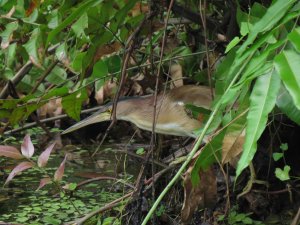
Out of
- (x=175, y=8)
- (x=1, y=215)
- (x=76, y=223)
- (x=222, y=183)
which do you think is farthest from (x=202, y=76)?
(x=1, y=215)

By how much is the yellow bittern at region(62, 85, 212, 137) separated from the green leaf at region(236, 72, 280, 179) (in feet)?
3.00

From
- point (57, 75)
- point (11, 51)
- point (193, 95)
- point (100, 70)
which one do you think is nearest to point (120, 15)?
point (100, 70)

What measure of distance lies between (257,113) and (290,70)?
9cm

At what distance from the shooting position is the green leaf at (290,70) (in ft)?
3.51

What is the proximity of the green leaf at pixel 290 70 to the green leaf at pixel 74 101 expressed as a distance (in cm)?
116

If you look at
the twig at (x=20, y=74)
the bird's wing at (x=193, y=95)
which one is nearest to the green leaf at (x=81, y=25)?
the bird's wing at (x=193, y=95)

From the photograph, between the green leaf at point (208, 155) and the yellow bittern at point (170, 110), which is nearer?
the green leaf at point (208, 155)

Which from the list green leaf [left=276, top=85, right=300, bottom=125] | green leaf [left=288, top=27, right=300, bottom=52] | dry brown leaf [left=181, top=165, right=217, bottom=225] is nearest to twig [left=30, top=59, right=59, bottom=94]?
dry brown leaf [left=181, top=165, right=217, bottom=225]

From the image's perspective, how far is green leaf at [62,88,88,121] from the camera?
2.20 meters

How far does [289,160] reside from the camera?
2.44m

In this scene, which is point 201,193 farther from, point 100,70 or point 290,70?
point 290,70

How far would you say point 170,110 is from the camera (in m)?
2.33

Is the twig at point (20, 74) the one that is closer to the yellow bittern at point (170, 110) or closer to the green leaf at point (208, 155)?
the yellow bittern at point (170, 110)

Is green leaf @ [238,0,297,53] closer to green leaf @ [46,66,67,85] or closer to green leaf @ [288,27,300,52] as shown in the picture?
green leaf @ [288,27,300,52]
